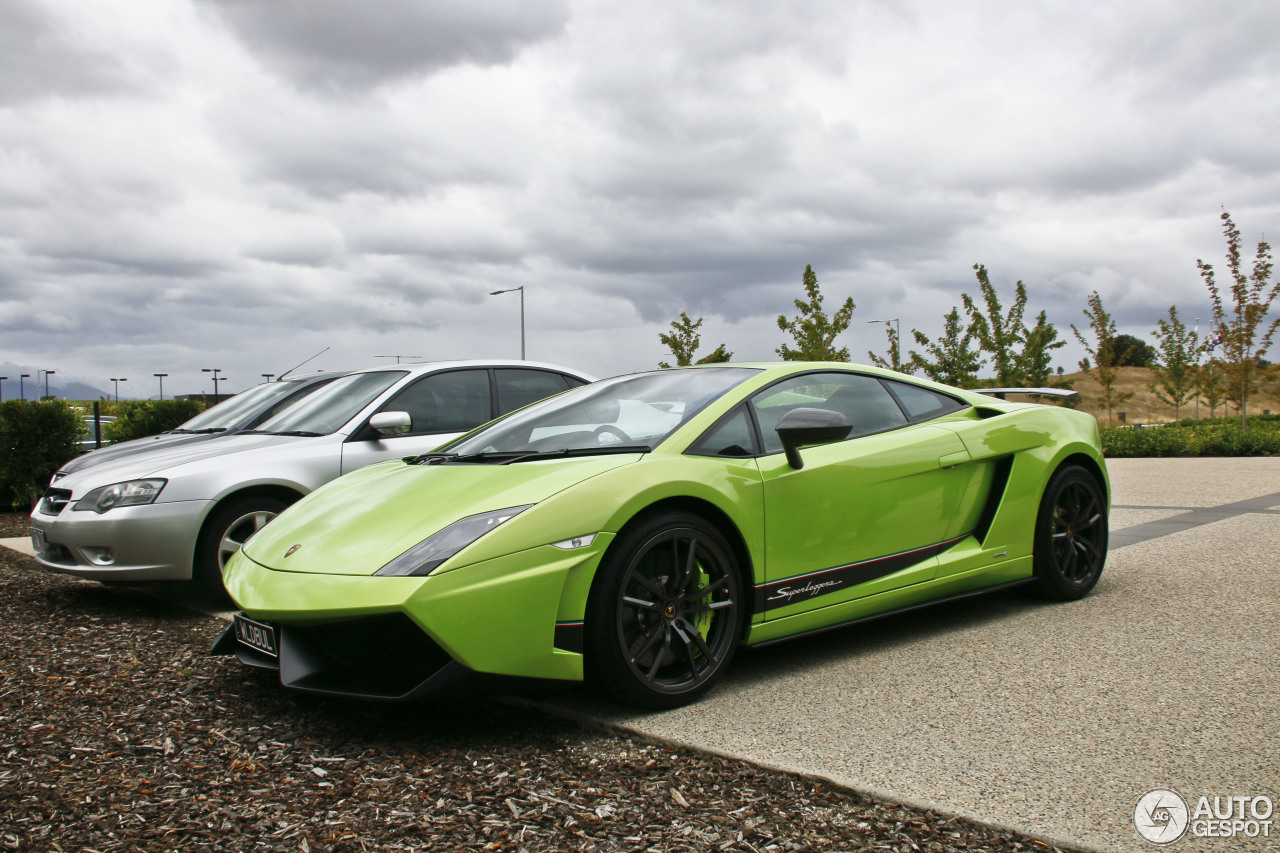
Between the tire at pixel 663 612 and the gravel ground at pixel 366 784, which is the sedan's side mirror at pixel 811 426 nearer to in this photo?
the tire at pixel 663 612

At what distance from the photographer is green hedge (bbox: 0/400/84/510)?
1085 cm

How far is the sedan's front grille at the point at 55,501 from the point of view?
17.0 feet

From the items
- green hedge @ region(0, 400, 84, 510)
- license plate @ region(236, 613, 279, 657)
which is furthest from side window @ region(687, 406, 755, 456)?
green hedge @ region(0, 400, 84, 510)

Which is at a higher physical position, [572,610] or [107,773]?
[572,610]

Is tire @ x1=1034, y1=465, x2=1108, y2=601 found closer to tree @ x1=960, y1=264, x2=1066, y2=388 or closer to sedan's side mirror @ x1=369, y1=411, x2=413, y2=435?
sedan's side mirror @ x1=369, y1=411, x2=413, y2=435

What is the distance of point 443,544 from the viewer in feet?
9.58

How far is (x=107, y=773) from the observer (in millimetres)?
2742

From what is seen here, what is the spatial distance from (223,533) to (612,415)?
242 centimetres

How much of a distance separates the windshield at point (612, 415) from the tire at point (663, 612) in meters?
0.40

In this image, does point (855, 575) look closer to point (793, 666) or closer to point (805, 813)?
point (793, 666)

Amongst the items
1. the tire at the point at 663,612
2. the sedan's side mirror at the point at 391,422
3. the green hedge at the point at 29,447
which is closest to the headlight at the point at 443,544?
the tire at the point at 663,612

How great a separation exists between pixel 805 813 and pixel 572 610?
936mm

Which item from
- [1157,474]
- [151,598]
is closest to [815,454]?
[151,598]

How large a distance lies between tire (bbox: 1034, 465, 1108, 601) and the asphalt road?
0.12 meters
